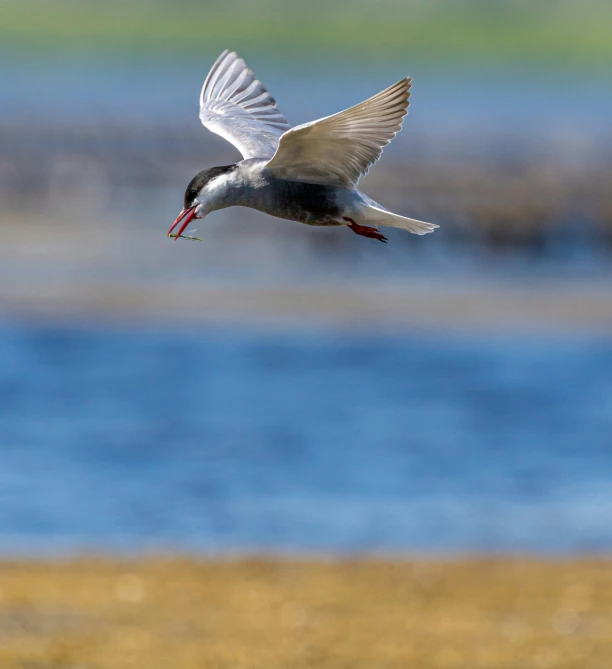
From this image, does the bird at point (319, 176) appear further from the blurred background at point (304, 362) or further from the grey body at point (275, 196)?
the blurred background at point (304, 362)

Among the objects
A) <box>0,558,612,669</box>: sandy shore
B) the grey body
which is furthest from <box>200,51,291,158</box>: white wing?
<box>0,558,612,669</box>: sandy shore

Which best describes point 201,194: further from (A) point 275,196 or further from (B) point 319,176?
(B) point 319,176

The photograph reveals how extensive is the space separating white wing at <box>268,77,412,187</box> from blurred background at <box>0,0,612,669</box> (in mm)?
5853

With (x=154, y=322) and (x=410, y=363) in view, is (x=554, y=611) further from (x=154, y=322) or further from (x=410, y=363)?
(x=154, y=322)

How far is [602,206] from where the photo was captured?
122 feet

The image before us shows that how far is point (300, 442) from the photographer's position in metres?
19.8

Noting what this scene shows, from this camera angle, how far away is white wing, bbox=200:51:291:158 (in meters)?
7.63

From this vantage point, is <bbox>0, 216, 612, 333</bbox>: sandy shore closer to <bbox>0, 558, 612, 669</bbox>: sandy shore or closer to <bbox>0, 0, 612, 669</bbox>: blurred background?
<bbox>0, 0, 612, 669</bbox>: blurred background

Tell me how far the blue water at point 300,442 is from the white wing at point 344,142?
927 cm

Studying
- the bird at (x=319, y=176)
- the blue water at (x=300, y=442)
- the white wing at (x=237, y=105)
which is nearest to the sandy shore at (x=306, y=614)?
the blue water at (x=300, y=442)

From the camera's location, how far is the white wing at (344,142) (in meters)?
6.37

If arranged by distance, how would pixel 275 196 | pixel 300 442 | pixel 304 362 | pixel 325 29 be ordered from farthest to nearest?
1. pixel 325 29
2. pixel 304 362
3. pixel 300 442
4. pixel 275 196

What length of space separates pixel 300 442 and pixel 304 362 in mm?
4243

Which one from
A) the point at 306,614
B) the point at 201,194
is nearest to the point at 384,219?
the point at 201,194
